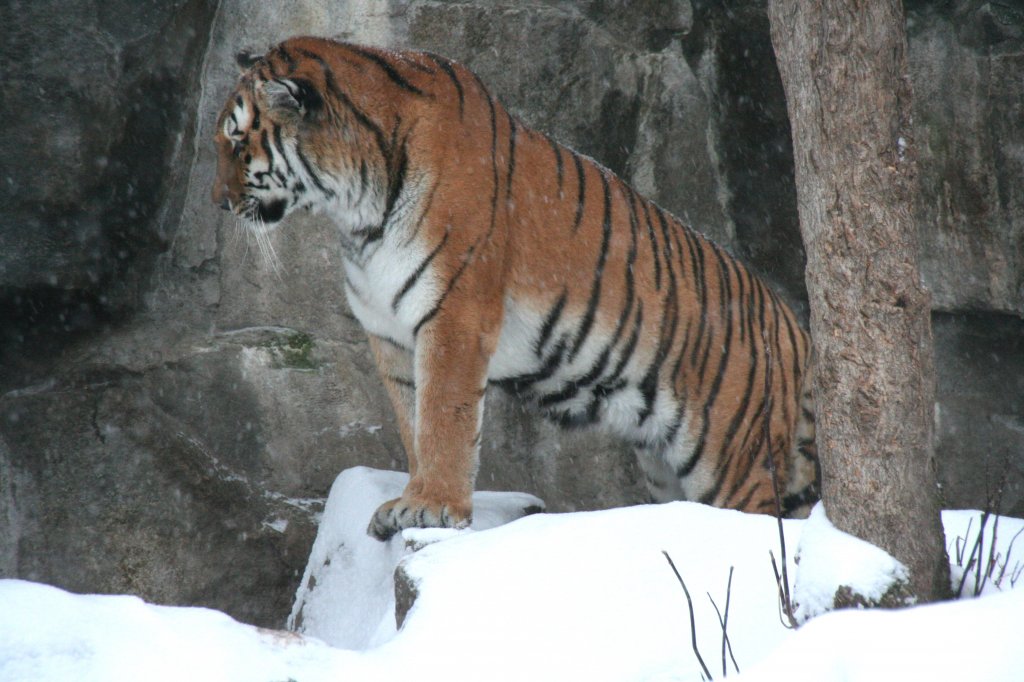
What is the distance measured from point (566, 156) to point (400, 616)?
6.67 feet

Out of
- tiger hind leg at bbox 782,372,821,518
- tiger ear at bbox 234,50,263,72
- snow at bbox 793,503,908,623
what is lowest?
tiger hind leg at bbox 782,372,821,518

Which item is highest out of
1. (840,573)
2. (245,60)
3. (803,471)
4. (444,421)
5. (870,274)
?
(245,60)

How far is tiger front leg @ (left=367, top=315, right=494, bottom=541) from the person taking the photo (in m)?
3.67

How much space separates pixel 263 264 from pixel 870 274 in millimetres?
3257

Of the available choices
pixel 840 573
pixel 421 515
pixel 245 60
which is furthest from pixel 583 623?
pixel 245 60

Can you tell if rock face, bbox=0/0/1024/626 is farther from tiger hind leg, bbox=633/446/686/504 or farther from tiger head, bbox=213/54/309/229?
tiger head, bbox=213/54/309/229

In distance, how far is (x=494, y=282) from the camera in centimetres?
380

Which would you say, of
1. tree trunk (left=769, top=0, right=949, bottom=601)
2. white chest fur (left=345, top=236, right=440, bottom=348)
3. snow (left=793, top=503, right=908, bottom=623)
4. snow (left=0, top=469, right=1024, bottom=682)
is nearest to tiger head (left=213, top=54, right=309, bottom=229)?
white chest fur (left=345, top=236, right=440, bottom=348)

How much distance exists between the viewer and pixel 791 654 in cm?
178

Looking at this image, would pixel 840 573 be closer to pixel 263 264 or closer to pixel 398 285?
pixel 398 285

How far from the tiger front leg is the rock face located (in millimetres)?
1329

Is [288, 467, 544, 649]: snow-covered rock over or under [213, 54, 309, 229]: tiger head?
under

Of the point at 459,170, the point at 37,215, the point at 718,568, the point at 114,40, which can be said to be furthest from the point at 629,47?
the point at 718,568

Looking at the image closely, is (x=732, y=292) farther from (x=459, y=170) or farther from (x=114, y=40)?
(x=114, y=40)
